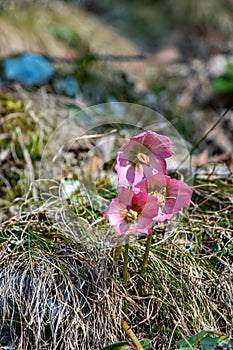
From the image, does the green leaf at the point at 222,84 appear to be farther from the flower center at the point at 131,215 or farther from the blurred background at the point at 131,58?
the flower center at the point at 131,215

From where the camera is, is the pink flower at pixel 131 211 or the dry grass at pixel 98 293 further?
the dry grass at pixel 98 293

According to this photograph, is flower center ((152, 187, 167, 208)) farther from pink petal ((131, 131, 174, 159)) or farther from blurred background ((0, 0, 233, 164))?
blurred background ((0, 0, 233, 164))

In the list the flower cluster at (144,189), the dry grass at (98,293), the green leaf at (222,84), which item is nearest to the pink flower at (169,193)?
the flower cluster at (144,189)

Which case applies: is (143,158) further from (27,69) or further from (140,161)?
(27,69)

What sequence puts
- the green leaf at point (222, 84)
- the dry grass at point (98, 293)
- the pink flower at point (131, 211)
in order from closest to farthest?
the pink flower at point (131, 211), the dry grass at point (98, 293), the green leaf at point (222, 84)

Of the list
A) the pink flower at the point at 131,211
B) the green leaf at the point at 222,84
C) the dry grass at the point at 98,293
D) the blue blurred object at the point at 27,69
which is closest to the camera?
the pink flower at the point at 131,211

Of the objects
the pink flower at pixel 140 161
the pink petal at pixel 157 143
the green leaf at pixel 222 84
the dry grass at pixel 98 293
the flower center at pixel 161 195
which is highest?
the pink petal at pixel 157 143
